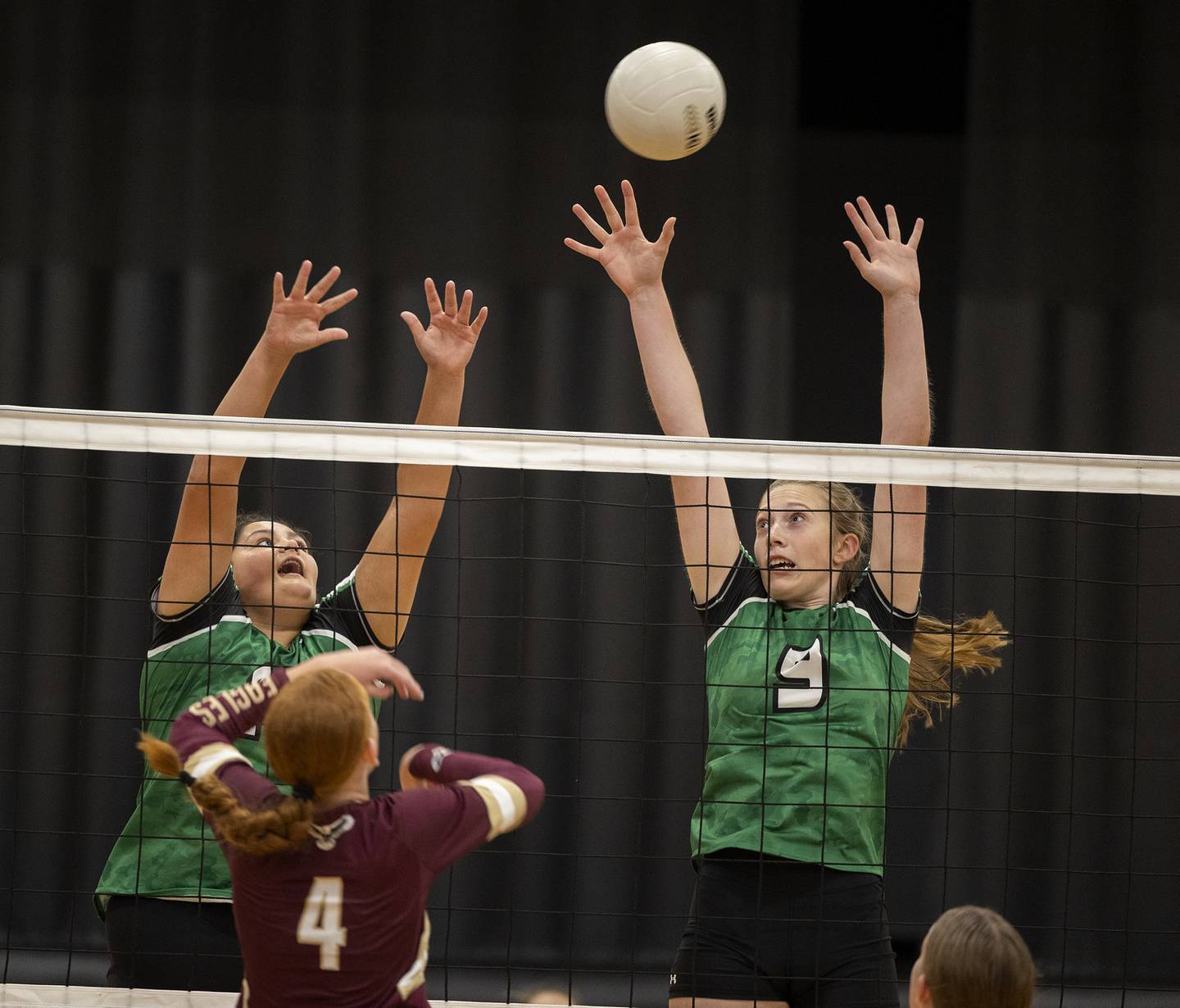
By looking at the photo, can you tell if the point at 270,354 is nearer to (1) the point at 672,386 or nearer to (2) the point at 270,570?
(2) the point at 270,570

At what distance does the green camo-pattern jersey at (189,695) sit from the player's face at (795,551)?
95 cm

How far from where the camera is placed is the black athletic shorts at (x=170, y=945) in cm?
276

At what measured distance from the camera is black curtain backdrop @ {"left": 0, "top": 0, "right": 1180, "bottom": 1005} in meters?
4.73

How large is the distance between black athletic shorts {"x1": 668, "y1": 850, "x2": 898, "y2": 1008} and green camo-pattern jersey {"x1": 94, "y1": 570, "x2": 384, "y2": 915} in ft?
3.29

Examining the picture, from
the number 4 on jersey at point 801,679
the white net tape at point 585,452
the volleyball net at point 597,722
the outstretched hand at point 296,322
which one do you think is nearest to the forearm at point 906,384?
the white net tape at point 585,452

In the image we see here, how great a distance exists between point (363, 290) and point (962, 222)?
94.0 inches

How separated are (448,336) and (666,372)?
22.0 inches

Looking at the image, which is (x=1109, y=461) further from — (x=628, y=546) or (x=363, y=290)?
(x=363, y=290)

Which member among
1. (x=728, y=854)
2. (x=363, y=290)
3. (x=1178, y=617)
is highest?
(x=363, y=290)

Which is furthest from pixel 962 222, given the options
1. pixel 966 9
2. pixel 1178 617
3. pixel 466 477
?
pixel 466 477

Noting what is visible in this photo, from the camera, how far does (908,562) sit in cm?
292

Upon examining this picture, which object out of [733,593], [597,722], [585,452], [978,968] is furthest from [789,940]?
[597,722]

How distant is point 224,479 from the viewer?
303 cm

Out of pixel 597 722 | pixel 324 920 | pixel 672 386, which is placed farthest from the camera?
pixel 597 722
